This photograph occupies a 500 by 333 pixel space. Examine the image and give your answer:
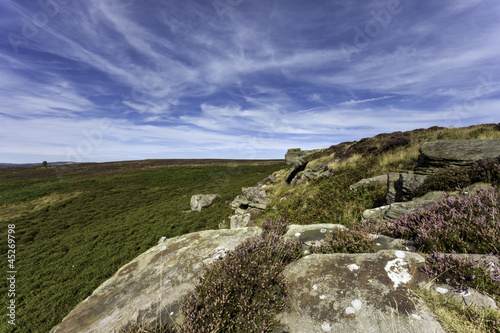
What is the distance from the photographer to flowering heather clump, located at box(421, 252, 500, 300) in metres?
2.09

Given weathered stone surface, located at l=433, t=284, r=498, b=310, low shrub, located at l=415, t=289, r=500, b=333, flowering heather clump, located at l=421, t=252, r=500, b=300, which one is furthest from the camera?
flowering heather clump, located at l=421, t=252, r=500, b=300

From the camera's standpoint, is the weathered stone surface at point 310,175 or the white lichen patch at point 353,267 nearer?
the white lichen patch at point 353,267

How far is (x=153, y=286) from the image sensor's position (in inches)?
154

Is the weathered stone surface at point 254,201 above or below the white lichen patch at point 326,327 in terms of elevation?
below

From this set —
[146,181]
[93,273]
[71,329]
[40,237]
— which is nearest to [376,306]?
[71,329]

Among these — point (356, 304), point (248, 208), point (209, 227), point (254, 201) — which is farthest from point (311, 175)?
point (356, 304)

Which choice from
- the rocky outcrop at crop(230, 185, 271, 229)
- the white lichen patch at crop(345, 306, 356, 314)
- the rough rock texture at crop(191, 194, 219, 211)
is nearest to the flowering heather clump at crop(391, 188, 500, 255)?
the white lichen patch at crop(345, 306, 356, 314)

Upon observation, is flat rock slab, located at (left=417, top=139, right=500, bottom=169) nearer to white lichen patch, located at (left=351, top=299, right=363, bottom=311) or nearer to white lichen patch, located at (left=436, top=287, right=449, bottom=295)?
white lichen patch, located at (left=436, top=287, right=449, bottom=295)

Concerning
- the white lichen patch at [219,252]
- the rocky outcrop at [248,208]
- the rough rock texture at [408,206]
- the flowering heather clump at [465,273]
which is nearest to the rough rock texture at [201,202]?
the rocky outcrop at [248,208]

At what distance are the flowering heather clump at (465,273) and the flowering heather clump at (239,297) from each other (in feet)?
6.85

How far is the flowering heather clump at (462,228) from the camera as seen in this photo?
109 inches

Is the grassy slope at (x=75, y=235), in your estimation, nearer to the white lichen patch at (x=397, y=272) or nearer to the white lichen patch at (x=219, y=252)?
the white lichen patch at (x=219, y=252)

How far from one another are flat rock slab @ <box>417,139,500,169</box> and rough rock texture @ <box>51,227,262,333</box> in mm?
7731

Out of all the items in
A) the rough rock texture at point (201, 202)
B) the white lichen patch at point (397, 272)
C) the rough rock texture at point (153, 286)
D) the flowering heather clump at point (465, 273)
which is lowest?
the rough rock texture at point (201, 202)
